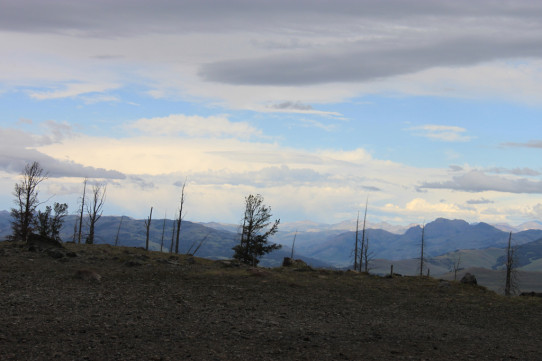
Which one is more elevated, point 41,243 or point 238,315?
point 41,243

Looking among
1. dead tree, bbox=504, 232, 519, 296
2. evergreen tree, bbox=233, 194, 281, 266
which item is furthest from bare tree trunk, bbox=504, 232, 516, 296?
evergreen tree, bbox=233, 194, 281, 266

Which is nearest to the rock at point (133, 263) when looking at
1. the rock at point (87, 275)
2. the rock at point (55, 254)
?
the rock at point (55, 254)

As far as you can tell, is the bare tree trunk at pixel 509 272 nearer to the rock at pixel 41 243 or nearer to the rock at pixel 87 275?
the rock at pixel 87 275

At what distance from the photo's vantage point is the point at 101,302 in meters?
18.8

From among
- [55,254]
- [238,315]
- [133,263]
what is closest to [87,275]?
[133,263]

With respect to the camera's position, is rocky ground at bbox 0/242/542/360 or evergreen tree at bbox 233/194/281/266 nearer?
rocky ground at bbox 0/242/542/360

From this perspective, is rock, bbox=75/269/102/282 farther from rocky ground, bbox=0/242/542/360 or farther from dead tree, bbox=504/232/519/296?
dead tree, bbox=504/232/519/296

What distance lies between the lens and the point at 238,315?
1834 centimetres

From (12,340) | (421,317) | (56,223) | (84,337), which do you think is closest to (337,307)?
(421,317)

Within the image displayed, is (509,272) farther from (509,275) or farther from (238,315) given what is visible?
(238,315)

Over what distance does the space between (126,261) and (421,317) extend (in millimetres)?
18709

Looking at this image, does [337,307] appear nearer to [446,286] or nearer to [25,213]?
[446,286]

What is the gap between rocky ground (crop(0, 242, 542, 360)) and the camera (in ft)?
44.2

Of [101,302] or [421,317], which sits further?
[421,317]
